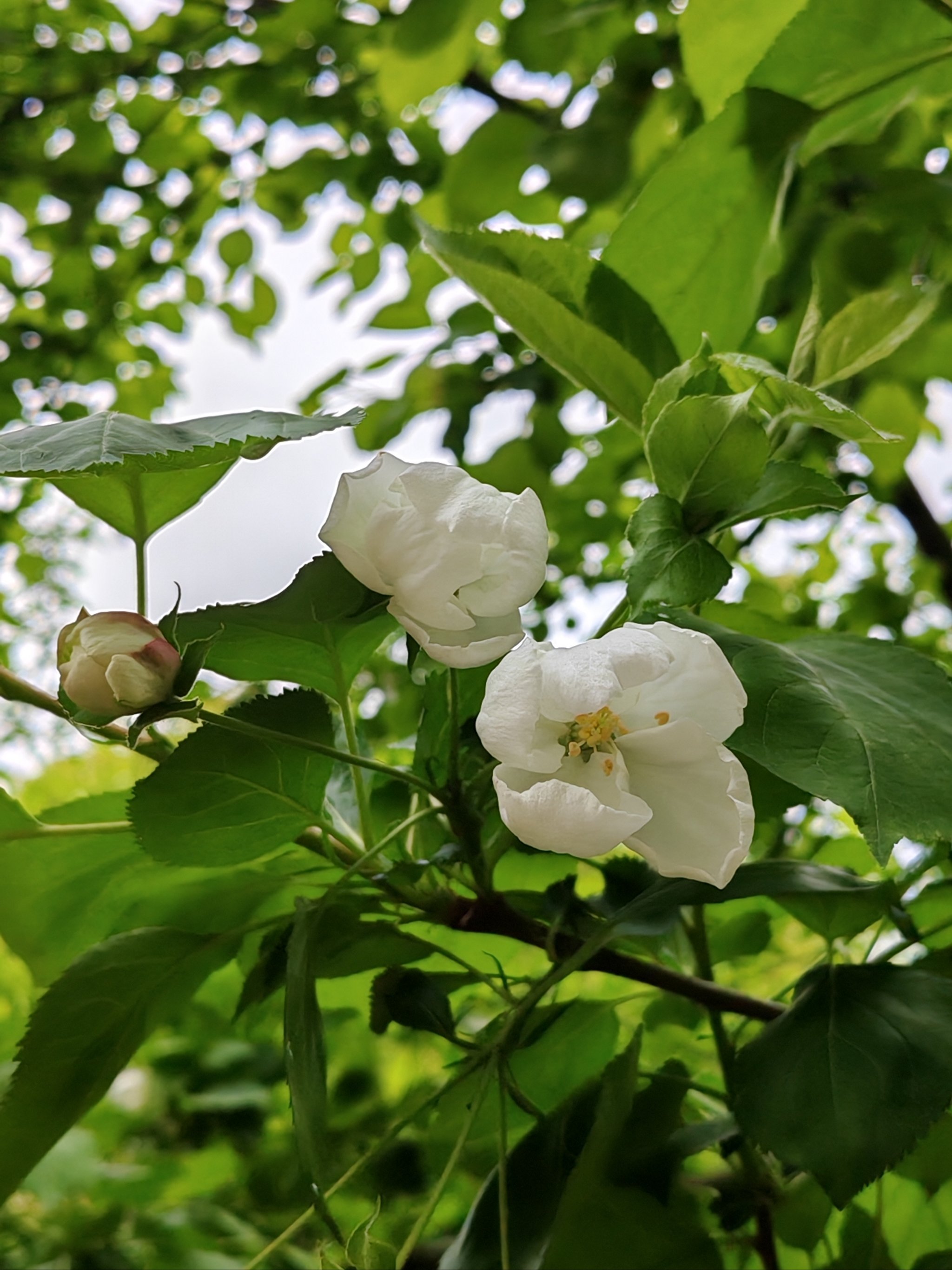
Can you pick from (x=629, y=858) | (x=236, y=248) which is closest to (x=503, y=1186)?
(x=629, y=858)

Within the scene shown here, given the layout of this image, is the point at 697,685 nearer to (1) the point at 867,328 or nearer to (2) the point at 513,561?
(2) the point at 513,561

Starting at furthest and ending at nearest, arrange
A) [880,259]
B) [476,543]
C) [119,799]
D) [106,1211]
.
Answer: [106,1211] < [880,259] < [119,799] < [476,543]

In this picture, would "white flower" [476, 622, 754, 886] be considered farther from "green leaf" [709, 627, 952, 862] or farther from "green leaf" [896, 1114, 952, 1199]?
"green leaf" [896, 1114, 952, 1199]

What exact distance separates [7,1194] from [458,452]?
68 centimetres

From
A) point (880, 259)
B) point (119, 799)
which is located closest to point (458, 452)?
point (880, 259)

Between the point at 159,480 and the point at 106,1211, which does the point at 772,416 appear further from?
the point at 106,1211

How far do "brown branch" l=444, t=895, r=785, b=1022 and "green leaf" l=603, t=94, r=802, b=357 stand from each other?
0.23 m

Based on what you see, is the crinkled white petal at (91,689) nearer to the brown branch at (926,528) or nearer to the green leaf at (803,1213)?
the green leaf at (803,1213)

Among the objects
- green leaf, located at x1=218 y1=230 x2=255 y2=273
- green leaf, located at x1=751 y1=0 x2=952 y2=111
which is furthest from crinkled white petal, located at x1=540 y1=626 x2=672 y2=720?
green leaf, located at x1=218 y1=230 x2=255 y2=273

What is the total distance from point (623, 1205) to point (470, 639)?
0.19 metres

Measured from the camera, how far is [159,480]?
0.33 metres

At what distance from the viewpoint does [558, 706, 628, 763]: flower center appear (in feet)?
0.86

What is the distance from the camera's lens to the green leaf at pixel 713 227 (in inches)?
17.2

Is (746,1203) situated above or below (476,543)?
below
